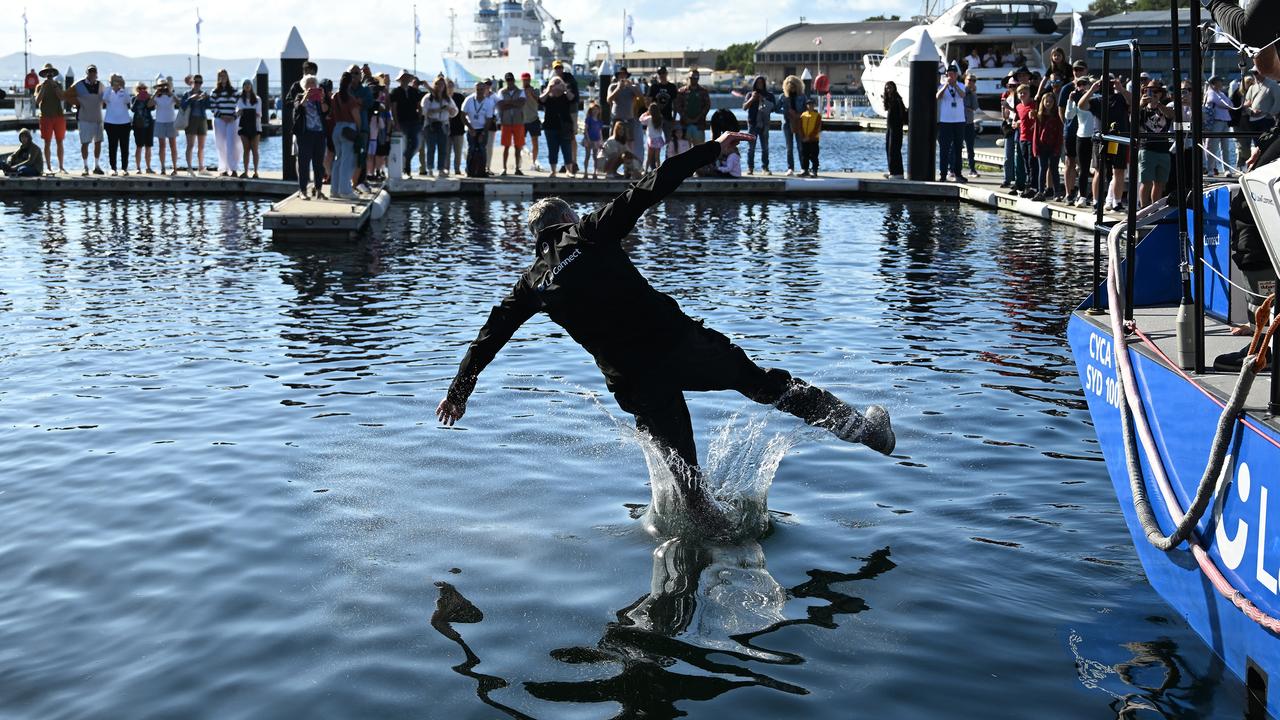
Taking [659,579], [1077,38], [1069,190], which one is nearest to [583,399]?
[659,579]

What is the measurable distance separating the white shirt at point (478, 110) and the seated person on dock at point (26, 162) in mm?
7912

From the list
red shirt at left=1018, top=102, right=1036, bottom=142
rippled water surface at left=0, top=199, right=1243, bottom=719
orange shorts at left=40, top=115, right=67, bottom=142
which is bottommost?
rippled water surface at left=0, top=199, right=1243, bottom=719

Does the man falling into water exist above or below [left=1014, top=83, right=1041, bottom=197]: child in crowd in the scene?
below

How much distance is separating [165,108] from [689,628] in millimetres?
21324

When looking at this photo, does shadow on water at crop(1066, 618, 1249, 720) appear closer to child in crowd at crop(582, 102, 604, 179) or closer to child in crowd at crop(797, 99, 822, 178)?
child in crowd at crop(582, 102, 604, 179)

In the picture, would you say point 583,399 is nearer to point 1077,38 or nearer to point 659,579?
point 659,579

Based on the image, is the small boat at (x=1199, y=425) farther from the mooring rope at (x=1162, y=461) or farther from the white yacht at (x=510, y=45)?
the white yacht at (x=510, y=45)

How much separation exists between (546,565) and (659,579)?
0.57 m

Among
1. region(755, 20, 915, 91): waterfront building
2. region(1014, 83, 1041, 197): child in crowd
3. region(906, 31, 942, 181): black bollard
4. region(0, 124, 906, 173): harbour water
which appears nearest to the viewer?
region(1014, 83, 1041, 197): child in crowd

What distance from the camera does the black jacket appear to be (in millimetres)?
5934

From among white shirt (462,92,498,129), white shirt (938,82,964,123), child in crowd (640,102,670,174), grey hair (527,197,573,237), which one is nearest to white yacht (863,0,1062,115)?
white shirt (938,82,964,123)

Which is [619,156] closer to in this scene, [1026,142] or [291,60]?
[291,60]

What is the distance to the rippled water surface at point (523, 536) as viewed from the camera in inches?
193

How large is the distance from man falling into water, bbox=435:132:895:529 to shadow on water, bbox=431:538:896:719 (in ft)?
1.56
